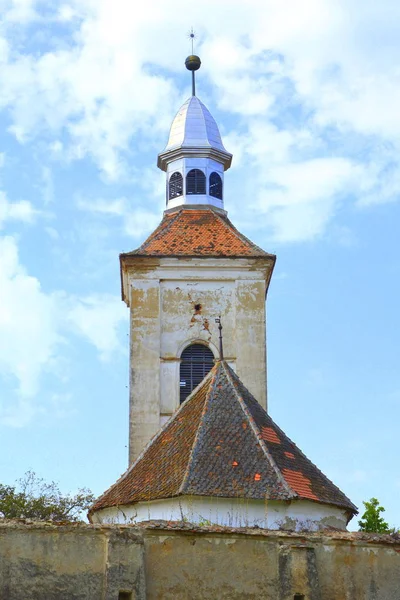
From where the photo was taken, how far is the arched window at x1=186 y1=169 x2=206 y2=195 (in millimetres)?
32406

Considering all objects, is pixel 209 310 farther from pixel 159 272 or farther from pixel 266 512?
pixel 266 512

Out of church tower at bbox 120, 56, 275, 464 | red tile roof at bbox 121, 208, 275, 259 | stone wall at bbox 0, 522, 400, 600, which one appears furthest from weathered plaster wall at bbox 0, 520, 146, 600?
red tile roof at bbox 121, 208, 275, 259

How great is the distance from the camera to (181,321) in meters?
28.7

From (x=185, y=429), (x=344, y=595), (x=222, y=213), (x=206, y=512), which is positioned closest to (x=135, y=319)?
(x=222, y=213)

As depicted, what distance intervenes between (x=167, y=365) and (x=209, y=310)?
6.30 feet

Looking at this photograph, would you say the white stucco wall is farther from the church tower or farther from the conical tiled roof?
the church tower

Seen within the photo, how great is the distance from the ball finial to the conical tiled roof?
622 inches

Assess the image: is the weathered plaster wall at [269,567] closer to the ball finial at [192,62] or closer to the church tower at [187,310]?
the church tower at [187,310]

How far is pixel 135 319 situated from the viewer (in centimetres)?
2867

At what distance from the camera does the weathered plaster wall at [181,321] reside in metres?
27.8

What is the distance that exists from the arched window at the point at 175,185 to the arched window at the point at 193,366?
5.91m

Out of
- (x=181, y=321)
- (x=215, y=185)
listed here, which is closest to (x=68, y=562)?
(x=181, y=321)

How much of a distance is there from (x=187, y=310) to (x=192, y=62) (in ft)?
33.7

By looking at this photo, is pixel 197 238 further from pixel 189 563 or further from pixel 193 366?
pixel 189 563
